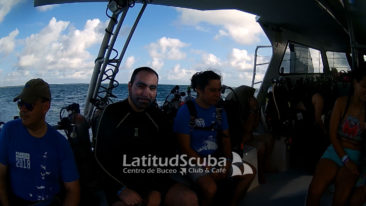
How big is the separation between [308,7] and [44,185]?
6.57 meters

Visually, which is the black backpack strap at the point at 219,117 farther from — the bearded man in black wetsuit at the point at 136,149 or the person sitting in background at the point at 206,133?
the bearded man in black wetsuit at the point at 136,149

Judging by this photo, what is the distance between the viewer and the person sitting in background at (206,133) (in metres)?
2.25

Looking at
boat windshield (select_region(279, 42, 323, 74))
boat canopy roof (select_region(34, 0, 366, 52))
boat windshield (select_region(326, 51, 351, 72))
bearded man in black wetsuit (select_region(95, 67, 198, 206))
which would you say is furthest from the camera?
boat windshield (select_region(326, 51, 351, 72))

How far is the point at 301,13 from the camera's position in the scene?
22.2 feet

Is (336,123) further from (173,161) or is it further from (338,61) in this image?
(338,61)

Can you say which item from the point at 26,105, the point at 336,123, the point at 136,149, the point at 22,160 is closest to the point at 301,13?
the point at 336,123

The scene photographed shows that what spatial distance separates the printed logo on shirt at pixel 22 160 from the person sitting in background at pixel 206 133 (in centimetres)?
110

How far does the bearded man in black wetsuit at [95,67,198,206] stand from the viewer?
1844 millimetres

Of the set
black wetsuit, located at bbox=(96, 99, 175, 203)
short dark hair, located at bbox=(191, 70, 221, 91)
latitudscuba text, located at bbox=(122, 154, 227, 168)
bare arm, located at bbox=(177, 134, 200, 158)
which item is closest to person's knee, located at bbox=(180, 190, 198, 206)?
black wetsuit, located at bbox=(96, 99, 175, 203)

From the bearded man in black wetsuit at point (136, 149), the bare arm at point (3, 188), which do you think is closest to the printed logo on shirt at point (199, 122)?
the bearded man in black wetsuit at point (136, 149)

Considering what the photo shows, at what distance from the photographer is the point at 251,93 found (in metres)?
3.61

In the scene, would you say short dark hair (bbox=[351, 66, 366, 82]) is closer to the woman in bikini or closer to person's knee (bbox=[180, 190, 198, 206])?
the woman in bikini

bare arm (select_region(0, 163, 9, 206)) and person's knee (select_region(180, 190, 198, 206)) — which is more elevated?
bare arm (select_region(0, 163, 9, 206))

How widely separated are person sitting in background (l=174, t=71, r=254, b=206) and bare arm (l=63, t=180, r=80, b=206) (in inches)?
34.6
